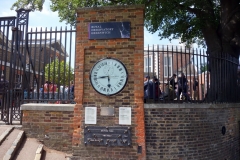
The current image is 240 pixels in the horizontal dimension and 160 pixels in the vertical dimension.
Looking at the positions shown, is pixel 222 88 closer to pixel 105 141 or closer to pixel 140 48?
pixel 140 48

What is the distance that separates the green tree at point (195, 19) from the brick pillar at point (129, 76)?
3401mm

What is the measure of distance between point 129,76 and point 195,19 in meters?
7.05

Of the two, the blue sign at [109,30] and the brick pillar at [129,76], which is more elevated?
the blue sign at [109,30]

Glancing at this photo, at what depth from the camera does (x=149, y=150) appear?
5844 millimetres

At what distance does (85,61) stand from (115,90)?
103cm

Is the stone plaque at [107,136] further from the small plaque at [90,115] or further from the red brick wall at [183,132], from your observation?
the red brick wall at [183,132]

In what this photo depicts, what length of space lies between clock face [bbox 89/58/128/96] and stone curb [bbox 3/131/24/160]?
2145 mm

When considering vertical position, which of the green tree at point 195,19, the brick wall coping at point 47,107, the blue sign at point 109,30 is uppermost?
the green tree at point 195,19

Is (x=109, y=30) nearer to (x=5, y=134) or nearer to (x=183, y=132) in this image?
(x=183, y=132)

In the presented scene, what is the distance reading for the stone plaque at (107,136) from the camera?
5.77 meters

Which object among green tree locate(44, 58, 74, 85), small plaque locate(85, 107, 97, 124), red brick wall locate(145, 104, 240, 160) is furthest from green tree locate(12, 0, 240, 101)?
small plaque locate(85, 107, 97, 124)

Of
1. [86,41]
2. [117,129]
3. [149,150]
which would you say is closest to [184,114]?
[149,150]

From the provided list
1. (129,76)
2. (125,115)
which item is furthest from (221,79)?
(125,115)

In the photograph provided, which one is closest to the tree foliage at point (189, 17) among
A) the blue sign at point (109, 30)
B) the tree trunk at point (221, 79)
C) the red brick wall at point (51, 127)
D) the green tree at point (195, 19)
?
the green tree at point (195, 19)
